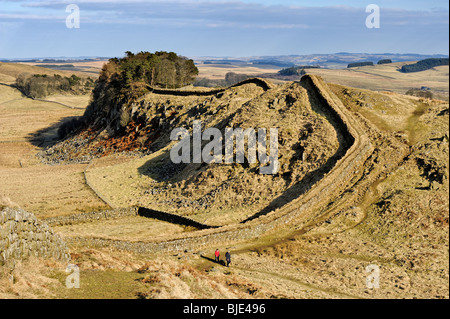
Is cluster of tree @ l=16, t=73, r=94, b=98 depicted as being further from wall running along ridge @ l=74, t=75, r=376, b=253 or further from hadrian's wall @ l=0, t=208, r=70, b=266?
hadrian's wall @ l=0, t=208, r=70, b=266

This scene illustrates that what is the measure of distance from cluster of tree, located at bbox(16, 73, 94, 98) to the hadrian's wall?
156195 mm

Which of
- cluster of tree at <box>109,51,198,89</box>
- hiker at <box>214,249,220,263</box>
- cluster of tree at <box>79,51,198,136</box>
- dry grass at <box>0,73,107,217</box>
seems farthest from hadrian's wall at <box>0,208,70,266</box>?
cluster of tree at <box>109,51,198,89</box>

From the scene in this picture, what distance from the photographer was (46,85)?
167 metres

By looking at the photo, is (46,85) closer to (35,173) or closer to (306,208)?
(35,173)

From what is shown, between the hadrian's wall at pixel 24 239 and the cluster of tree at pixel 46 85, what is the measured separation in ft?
512

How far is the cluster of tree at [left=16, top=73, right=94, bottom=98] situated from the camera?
6437 inches

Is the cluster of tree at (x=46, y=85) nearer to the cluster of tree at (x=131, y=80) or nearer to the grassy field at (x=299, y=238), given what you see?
the cluster of tree at (x=131, y=80)

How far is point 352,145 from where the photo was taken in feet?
127

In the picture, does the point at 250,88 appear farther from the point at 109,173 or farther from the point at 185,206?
the point at 185,206

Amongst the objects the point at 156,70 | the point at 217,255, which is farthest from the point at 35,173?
the point at 217,255

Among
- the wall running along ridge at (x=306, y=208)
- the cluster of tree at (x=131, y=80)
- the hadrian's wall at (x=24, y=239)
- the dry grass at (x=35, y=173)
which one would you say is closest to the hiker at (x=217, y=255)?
the wall running along ridge at (x=306, y=208)

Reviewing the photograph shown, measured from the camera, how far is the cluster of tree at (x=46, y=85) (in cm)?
16350
